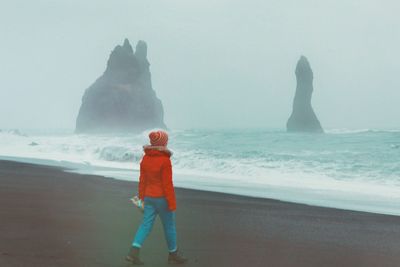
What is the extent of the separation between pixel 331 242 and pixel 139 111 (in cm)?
12157

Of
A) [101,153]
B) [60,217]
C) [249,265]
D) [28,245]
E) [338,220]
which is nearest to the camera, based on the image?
[249,265]

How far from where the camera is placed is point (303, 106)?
133 m

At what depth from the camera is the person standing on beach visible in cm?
597

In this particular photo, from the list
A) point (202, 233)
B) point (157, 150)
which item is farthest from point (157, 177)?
point (202, 233)

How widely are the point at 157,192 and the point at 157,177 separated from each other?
0.53 feet

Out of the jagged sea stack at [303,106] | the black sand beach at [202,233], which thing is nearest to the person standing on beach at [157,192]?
the black sand beach at [202,233]

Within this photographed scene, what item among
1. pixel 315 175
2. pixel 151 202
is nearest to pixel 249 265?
pixel 151 202

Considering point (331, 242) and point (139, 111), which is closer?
point (331, 242)

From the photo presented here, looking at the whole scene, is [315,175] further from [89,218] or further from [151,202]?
[151,202]

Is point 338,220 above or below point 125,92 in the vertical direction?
below

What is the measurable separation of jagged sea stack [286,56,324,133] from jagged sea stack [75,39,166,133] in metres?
31.2

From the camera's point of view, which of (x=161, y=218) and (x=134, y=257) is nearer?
(x=134, y=257)

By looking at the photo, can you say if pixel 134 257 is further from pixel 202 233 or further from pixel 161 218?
pixel 202 233

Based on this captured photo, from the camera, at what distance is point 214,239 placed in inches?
300
